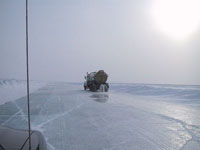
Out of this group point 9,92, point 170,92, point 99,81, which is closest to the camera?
point 9,92

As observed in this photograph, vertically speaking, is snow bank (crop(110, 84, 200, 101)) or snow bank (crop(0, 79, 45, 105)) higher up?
snow bank (crop(0, 79, 45, 105))

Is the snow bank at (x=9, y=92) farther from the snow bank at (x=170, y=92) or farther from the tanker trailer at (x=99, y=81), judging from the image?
the snow bank at (x=170, y=92)

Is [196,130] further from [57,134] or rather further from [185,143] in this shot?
[57,134]

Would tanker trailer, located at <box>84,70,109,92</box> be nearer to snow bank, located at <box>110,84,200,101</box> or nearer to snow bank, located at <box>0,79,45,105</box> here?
snow bank, located at <box>110,84,200,101</box>

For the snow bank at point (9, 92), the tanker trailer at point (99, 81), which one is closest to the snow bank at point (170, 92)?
the tanker trailer at point (99, 81)

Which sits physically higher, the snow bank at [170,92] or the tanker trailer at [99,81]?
the tanker trailer at [99,81]

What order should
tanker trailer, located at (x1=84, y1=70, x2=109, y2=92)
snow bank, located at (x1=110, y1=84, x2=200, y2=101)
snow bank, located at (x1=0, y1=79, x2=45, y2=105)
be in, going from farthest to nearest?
tanker trailer, located at (x1=84, y1=70, x2=109, y2=92) < snow bank, located at (x1=110, y1=84, x2=200, y2=101) < snow bank, located at (x1=0, y1=79, x2=45, y2=105)

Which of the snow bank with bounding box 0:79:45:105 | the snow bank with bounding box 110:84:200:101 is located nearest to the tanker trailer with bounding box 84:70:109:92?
the snow bank with bounding box 110:84:200:101

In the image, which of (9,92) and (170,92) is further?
(170,92)

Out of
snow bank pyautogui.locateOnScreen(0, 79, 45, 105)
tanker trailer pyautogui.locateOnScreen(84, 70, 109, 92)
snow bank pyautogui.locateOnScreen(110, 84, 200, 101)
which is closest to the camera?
snow bank pyautogui.locateOnScreen(0, 79, 45, 105)

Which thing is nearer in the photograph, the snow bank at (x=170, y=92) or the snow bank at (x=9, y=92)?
the snow bank at (x=9, y=92)

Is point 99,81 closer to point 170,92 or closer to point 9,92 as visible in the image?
point 170,92

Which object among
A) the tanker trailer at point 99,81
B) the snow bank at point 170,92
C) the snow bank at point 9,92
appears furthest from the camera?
the tanker trailer at point 99,81

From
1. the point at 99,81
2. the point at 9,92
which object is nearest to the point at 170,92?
the point at 99,81
